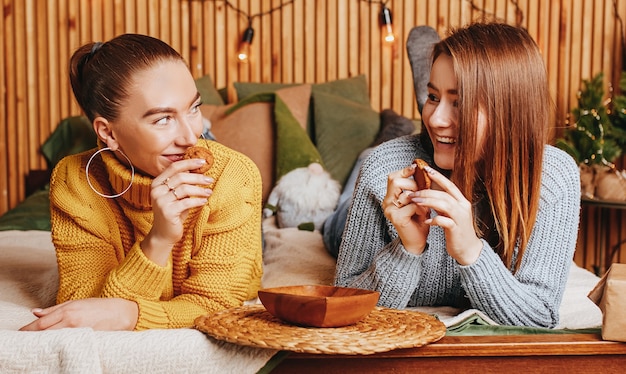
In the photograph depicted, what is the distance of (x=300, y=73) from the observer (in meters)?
3.99

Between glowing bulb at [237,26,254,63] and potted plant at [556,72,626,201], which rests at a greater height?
glowing bulb at [237,26,254,63]

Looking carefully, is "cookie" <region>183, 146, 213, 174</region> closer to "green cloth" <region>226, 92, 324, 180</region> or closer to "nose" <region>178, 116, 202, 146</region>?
"nose" <region>178, 116, 202, 146</region>

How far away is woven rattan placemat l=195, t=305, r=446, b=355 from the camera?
1.11 metres

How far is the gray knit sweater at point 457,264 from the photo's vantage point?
1.46 m

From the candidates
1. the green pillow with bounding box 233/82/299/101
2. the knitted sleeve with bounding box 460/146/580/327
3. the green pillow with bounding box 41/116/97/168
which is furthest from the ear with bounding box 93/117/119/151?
the green pillow with bounding box 233/82/299/101

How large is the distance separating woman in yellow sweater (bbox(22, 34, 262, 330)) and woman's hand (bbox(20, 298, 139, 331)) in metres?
0.02

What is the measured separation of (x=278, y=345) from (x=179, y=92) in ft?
2.14

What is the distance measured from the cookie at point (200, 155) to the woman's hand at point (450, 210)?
39cm

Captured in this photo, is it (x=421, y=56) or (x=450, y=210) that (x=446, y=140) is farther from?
(x=421, y=56)

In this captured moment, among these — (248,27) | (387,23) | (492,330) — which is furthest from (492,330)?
(248,27)

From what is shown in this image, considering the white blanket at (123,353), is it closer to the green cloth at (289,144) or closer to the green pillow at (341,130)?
the green cloth at (289,144)

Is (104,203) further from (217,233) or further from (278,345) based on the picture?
(278,345)

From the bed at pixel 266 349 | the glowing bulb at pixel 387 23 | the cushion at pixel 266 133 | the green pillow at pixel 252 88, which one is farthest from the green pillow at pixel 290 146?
the glowing bulb at pixel 387 23

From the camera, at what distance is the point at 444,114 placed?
1544 millimetres
